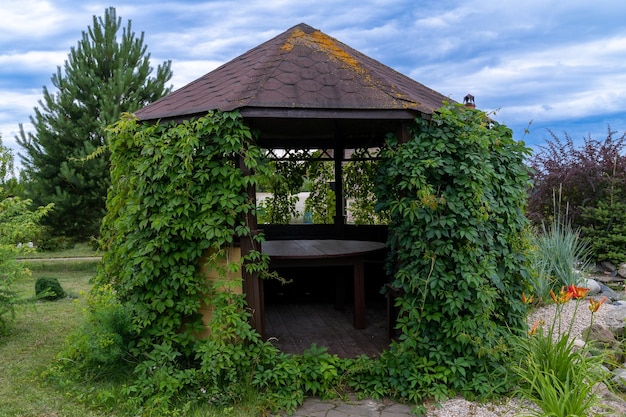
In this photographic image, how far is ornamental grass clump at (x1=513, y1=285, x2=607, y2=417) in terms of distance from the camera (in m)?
3.17

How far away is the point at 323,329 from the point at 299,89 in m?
2.57

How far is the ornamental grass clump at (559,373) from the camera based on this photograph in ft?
10.4

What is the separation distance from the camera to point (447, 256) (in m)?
3.88

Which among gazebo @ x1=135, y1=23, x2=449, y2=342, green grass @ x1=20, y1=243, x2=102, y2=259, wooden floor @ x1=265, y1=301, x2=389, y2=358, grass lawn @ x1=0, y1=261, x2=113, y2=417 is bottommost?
green grass @ x1=20, y1=243, x2=102, y2=259

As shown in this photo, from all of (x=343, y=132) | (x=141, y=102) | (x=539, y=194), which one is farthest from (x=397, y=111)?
(x=141, y=102)

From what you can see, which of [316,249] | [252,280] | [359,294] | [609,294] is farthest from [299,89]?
[609,294]

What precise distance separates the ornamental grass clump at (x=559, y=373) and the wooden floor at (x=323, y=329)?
4.19ft

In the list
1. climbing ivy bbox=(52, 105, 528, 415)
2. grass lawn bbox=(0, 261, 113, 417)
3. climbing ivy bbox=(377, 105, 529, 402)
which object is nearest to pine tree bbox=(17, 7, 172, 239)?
grass lawn bbox=(0, 261, 113, 417)

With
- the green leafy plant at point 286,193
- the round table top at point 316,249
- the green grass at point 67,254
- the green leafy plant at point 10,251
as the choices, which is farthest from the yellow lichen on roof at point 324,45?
the green grass at point 67,254

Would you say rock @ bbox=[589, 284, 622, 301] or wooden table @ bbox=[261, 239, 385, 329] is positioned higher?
wooden table @ bbox=[261, 239, 385, 329]

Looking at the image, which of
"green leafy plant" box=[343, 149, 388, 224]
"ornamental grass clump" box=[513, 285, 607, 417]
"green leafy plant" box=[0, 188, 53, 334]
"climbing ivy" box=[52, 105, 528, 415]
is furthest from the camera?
"green leafy plant" box=[343, 149, 388, 224]

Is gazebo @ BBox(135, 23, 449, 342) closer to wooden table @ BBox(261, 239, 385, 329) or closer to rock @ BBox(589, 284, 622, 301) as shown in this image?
wooden table @ BBox(261, 239, 385, 329)

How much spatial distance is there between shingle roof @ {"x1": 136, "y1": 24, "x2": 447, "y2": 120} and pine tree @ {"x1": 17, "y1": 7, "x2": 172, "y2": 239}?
6527mm

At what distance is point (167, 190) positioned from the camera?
3.90m
